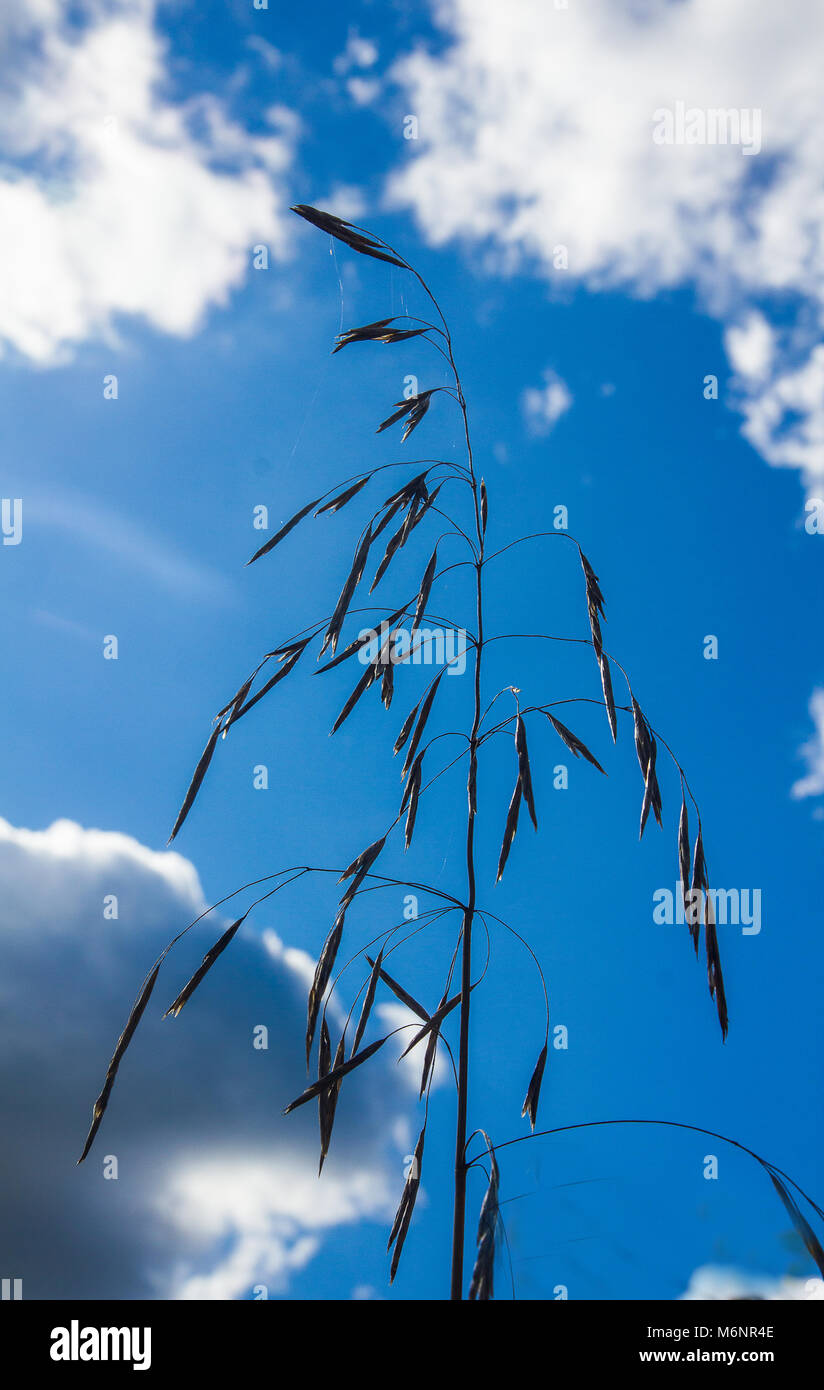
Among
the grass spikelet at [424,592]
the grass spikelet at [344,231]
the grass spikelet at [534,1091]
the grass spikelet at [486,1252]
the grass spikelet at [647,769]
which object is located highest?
the grass spikelet at [344,231]

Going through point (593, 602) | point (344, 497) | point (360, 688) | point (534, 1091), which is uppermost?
point (344, 497)

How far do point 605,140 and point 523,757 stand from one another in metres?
1.41

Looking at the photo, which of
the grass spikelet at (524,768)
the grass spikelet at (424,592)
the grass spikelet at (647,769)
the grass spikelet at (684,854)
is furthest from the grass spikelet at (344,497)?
the grass spikelet at (684,854)

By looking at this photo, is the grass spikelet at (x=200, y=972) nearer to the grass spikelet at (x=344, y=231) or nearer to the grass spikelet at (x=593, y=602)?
the grass spikelet at (x=593, y=602)

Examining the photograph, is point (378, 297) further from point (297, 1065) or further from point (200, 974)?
point (297, 1065)

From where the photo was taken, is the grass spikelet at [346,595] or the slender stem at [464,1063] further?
the grass spikelet at [346,595]

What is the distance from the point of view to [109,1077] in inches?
39.6

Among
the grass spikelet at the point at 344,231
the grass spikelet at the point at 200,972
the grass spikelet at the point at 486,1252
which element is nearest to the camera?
the grass spikelet at the point at 486,1252

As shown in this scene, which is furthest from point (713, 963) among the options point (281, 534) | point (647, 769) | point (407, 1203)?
point (281, 534)

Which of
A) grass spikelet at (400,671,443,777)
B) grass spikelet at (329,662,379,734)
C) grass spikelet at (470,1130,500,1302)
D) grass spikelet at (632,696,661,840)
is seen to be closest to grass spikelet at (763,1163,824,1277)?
grass spikelet at (470,1130,500,1302)

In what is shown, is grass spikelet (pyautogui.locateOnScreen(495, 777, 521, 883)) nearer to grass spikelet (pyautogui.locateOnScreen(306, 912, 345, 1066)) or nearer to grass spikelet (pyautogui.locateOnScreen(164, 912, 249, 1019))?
grass spikelet (pyautogui.locateOnScreen(306, 912, 345, 1066))

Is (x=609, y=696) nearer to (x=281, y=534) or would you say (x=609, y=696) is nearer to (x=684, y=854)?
(x=684, y=854)

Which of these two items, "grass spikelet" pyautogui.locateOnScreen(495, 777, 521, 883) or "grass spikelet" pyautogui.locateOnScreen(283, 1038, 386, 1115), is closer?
"grass spikelet" pyautogui.locateOnScreen(283, 1038, 386, 1115)

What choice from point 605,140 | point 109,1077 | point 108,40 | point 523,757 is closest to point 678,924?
point 523,757
